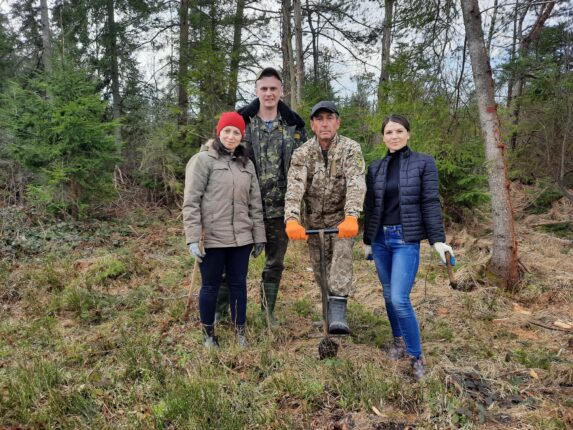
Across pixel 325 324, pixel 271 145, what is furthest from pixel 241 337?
pixel 271 145

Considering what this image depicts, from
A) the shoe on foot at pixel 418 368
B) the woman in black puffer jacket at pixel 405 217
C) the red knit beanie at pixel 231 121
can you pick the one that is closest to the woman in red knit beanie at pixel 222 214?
the red knit beanie at pixel 231 121

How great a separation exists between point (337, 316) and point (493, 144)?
3.55 m

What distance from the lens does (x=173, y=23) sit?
14.4m

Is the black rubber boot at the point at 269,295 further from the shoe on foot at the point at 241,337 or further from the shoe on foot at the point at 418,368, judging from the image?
the shoe on foot at the point at 418,368

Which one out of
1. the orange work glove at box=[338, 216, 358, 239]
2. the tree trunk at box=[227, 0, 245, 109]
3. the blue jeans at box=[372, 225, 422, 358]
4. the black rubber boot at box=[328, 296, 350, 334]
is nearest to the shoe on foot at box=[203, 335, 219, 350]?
the black rubber boot at box=[328, 296, 350, 334]

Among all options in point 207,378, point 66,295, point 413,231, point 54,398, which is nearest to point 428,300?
point 413,231

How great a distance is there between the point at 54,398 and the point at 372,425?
88.7 inches

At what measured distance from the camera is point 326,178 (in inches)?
144

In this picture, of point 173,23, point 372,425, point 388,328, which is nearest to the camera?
point 372,425

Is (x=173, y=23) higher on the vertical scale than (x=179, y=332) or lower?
higher

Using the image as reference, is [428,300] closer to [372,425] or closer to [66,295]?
[372,425]

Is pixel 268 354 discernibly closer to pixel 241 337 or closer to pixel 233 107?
pixel 241 337

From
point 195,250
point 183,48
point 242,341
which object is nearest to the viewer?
point 195,250

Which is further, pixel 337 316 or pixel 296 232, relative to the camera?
pixel 337 316
